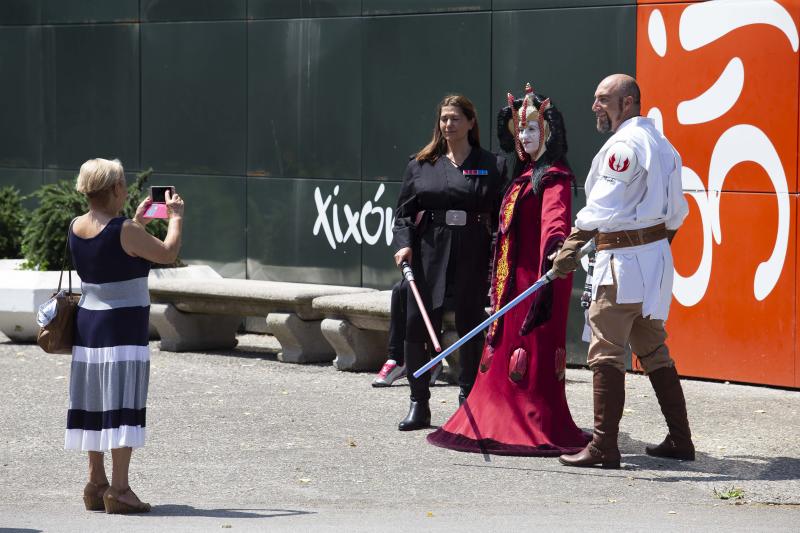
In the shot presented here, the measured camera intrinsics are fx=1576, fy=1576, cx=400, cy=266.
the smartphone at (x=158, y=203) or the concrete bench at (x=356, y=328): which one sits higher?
the smartphone at (x=158, y=203)

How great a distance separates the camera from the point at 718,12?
10.5 metres

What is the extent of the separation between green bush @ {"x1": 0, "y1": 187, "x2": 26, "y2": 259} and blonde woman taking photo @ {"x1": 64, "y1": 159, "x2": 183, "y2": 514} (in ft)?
24.7

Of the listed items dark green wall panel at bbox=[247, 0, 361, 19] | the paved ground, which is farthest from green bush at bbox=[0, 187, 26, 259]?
the paved ground

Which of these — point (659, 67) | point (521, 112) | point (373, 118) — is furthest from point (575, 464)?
point (373, 118)

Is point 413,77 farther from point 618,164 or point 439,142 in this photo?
point 618,164

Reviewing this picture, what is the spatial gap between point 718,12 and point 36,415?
16.9 feet

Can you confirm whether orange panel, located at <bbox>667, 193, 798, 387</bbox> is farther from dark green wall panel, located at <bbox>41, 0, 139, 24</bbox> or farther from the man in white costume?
dark green wall panel, located at <bbox>41, 0, 139, 24</bbox>

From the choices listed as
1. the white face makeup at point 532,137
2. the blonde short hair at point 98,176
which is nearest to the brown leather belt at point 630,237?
the white face makeup at point 532,137

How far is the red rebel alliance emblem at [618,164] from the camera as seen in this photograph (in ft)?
24.6

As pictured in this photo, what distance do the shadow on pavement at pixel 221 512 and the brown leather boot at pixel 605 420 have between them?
161 cm

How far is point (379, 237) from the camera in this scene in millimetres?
12586

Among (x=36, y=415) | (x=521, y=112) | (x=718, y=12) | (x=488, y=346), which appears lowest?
(x=36, y=415)

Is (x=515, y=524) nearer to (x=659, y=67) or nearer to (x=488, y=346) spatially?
(x=488, y=346)

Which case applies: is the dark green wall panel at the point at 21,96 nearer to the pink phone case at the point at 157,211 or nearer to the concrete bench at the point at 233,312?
the concrete bench at the point at 233,312
